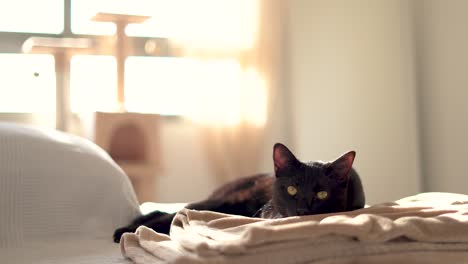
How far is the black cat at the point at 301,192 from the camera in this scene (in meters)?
1.16

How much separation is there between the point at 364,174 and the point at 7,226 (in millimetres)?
2121

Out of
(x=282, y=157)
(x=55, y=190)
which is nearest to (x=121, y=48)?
(x=55, y=190)

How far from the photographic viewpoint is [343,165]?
119 centimetres

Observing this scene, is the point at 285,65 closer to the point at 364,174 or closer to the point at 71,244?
the point at 364,174

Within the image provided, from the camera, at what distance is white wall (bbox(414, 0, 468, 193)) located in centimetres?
284

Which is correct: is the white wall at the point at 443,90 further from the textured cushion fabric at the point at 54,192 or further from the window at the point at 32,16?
the textured cushion fabric at the point at 54,192

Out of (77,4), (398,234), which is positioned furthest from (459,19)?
(398,234)

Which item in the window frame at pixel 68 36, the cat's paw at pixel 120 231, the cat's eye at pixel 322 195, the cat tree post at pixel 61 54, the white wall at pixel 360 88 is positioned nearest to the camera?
the cat's eye at pixel 322 195

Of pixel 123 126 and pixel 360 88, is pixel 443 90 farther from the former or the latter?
pixel 123 126

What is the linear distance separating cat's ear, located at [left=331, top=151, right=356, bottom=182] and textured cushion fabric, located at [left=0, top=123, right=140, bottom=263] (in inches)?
17.9

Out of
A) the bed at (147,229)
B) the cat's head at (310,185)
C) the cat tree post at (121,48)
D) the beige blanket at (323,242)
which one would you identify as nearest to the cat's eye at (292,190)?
the cat's head at (310,185)

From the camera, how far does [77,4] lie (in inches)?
119

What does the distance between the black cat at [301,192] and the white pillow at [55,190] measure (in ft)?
0.36

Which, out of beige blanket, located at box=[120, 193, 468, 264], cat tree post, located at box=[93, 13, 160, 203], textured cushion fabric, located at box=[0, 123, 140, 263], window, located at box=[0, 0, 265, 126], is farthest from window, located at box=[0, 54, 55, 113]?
beige blanket, located at box=[120, 193, 468, 264]
